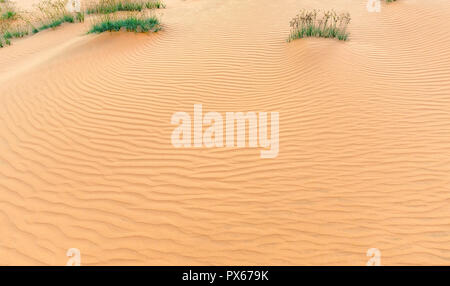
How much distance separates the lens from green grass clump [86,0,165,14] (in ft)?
34.9

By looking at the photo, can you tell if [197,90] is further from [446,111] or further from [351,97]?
[446,111]

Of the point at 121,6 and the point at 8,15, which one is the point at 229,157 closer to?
the point at 121,6

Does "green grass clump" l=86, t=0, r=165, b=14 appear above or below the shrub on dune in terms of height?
above

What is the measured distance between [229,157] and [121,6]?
915cm

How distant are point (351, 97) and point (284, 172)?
2452mm

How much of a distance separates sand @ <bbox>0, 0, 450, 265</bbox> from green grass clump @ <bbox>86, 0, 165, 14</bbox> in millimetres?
3407

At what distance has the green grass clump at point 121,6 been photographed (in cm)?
1063

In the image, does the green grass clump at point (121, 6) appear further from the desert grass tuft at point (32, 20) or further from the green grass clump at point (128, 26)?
the green grass clump at point (128, 26)

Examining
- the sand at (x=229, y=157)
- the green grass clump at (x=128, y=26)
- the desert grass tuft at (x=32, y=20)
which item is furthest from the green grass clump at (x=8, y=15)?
the sand at (x=229, y=157)
